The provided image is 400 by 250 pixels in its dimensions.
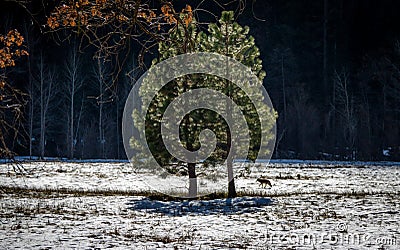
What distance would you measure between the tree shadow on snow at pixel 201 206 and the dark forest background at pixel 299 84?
26944 mm

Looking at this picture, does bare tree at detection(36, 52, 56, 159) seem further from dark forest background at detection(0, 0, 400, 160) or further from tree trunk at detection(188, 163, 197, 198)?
tree trunk at detection(188, 163, 197, 198)

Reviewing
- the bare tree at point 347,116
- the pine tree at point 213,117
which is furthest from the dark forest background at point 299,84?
the pine tree at point 213,117

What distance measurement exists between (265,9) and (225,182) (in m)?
42.9

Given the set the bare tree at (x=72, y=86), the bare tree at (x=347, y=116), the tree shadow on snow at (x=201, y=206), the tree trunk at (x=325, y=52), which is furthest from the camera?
the tree trunk at (x=325, y=52)

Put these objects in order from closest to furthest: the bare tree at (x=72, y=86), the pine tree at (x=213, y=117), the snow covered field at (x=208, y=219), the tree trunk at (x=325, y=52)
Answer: the snow covered field at (x=208, y=219) < the pine tree at (x=213, y=117) < the bare tree at (x=72, y=86) < the tree trunk at (x=325, y=52)

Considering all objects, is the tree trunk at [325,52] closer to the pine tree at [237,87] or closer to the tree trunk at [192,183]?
the pine tree at [237,87]

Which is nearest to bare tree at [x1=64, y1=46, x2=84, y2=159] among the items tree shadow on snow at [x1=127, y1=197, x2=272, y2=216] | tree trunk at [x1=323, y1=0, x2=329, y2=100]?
tree shadow on snow at [x1=127, y1=197, x2=272, y2=216]

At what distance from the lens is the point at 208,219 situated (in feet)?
44.4

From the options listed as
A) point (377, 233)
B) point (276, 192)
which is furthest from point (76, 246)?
point (276, 192)

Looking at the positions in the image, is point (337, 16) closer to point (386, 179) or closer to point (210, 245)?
point (386, 179)

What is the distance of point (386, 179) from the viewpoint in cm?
2467

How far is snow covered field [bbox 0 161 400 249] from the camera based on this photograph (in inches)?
383

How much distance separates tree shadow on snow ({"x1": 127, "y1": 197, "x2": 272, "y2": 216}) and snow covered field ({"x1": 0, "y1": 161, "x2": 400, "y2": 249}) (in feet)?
0.11

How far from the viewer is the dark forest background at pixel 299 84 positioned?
44.7 meters
